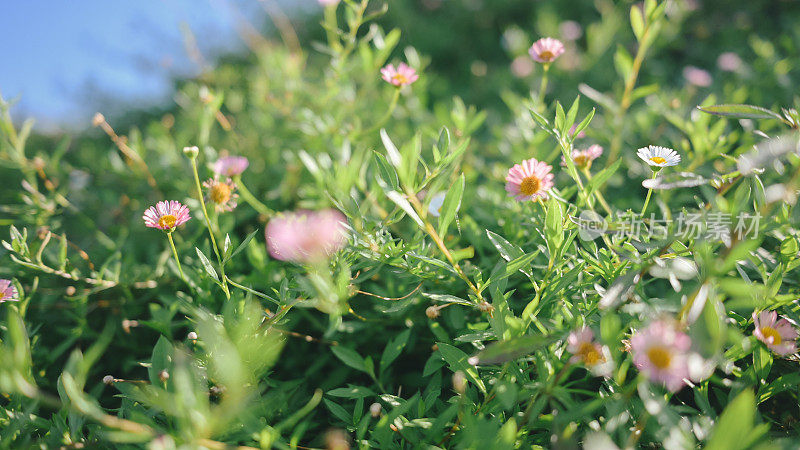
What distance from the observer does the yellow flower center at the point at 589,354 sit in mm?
608

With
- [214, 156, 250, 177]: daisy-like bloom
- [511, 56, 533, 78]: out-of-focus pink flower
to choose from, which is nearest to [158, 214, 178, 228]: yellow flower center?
[214, 156, 250, 177]: daisy-like bloom

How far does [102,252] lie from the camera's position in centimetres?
117

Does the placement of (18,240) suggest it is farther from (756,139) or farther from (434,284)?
(756,139)

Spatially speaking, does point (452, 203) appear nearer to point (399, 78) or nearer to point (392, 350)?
point (392, 350)

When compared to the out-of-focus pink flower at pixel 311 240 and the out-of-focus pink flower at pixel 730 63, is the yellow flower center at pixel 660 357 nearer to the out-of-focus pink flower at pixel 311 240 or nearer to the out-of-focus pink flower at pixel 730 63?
the out-of-focus pink flower at pixel 311 240

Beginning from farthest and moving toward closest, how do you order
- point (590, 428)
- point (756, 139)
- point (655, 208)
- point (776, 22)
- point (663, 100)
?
point (776, 22) → point (663, 100) → point (756, 139) → point (655, 208) → point (590, 428)

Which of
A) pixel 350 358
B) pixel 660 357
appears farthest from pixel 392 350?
pixel 660 357

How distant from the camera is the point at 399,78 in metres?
1.07

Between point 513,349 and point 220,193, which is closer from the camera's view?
point 513,349

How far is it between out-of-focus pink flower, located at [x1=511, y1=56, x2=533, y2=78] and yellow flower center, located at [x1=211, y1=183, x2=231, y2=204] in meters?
1.52

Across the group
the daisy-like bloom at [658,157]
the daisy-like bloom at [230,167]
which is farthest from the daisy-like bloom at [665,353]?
the daisy-like bloom at [230,167]

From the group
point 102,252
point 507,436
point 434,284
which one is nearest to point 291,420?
point 507,436

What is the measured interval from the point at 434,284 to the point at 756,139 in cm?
93

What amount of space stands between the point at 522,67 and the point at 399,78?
3.86ft
